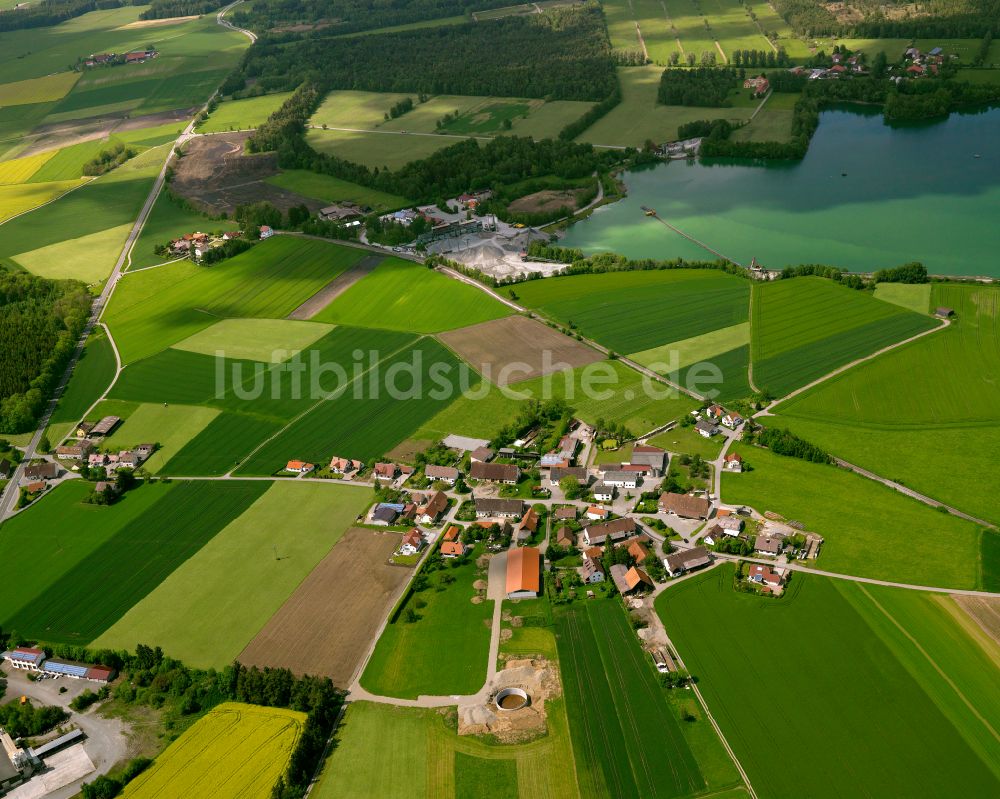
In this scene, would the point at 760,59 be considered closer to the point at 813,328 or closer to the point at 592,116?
the point at 592,116

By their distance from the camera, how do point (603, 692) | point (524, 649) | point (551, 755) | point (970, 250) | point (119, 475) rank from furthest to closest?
point (970, 250), point (119, 475), point (524, 649), point (603, 692), point (551, 755)

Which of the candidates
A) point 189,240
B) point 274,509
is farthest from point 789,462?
point 189,240

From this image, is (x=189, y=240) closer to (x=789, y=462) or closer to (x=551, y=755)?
(x=789, y=462)

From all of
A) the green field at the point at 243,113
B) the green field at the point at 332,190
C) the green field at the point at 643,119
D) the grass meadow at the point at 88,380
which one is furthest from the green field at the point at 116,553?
the green field at the point at 243,113

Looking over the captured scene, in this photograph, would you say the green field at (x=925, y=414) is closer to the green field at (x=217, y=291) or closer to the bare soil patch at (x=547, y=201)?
the bare soil patch at (x=547, y=201)

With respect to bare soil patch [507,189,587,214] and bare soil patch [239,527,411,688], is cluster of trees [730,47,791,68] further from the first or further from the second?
bare soil patch [239,527,411,688]

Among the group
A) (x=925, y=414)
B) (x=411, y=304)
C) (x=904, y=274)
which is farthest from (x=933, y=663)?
(x=411, y=304)
